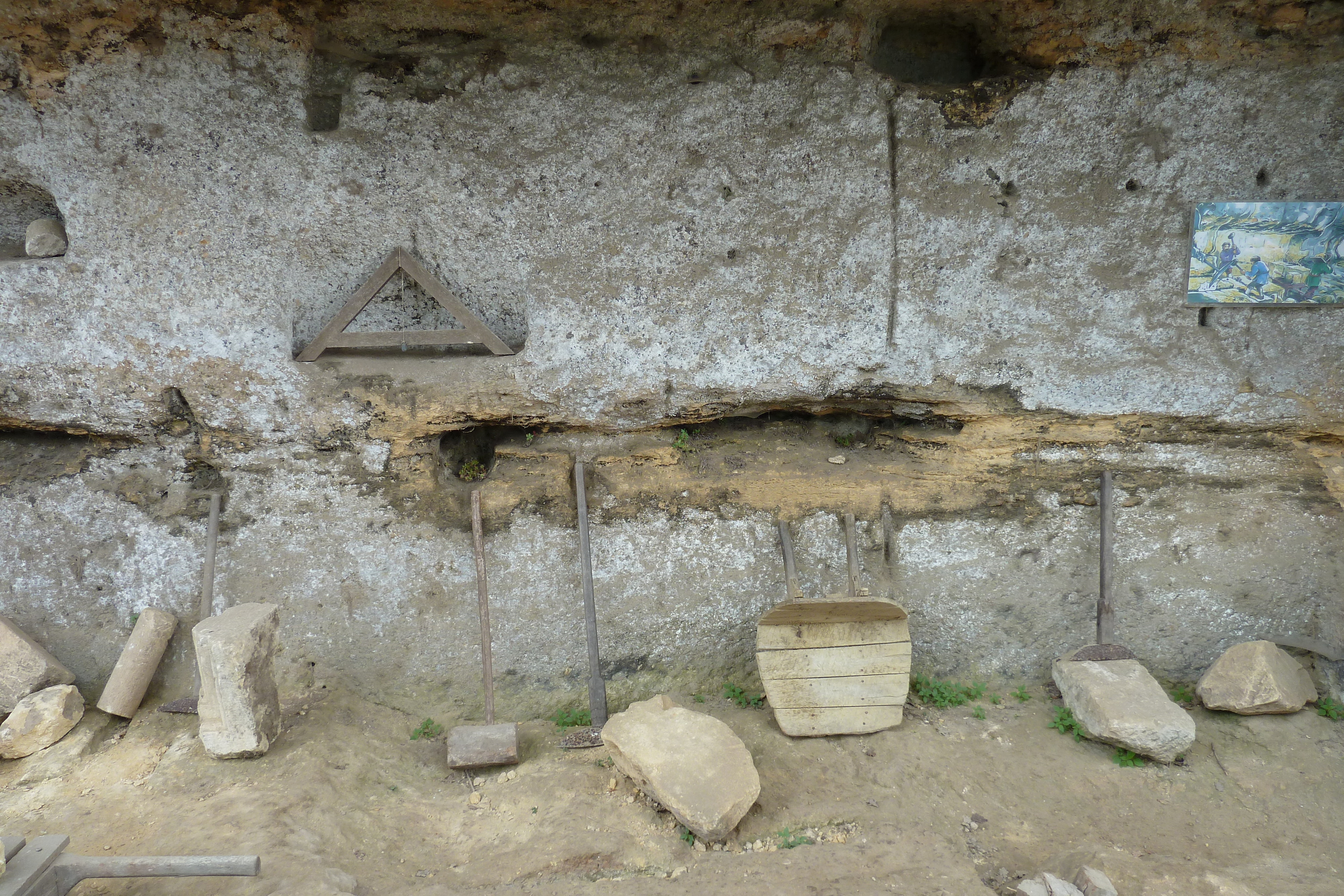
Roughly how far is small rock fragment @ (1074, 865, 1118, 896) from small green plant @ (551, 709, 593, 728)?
226 cm

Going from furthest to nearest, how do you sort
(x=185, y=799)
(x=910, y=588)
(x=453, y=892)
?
1. (x=910, y=588)
2. (x=185, y=799)
3. (x=453, y=892)

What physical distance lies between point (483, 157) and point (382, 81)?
60 cm

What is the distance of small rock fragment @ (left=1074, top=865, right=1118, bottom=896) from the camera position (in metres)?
3.05

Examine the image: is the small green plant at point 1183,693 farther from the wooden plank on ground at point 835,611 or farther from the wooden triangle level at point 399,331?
the wooden triangle level at point 399,331

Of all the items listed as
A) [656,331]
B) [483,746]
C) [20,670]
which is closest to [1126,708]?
[656,331]

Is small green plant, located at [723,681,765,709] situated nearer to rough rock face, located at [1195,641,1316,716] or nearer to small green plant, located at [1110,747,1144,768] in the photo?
small green plant, located at [1110,747,1144,768]

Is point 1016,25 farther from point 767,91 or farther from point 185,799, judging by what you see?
point 185,799

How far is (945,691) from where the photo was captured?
14.1ft

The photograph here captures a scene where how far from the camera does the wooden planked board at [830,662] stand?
4.01m

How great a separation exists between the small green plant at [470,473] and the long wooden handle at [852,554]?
1973 mm

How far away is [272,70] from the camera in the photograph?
3.83 m

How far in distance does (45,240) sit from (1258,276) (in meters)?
5.90

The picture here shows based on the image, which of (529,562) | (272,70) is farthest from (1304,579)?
(272,70)

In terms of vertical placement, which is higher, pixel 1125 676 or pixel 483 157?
pixel 483 157
